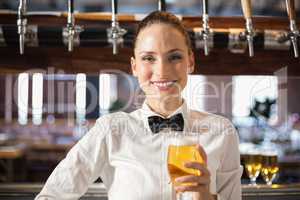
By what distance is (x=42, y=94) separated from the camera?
6.93ft

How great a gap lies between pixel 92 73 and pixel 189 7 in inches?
23.1

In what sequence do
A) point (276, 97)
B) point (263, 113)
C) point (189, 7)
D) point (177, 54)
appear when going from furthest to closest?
point (263, 113)
point (276, 97)
point (189, 7)
point (177, 54)

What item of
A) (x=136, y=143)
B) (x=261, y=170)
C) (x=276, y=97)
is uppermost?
(x=276, y=97)

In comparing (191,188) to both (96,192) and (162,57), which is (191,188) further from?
(96,192)

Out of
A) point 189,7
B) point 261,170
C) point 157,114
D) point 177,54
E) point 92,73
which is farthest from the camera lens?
point 189,7

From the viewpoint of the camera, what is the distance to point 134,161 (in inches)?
54.4

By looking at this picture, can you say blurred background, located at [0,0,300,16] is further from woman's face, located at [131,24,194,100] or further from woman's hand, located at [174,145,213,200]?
woman's hand, located at [174,145,213,200]

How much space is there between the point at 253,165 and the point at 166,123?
1.89ft

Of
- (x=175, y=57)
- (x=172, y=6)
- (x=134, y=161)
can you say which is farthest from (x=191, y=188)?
(x=172, y=6)

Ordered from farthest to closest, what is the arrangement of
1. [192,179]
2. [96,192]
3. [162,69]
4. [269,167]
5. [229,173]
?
1. [269,167]
2. [96,192]
3. [229,173]
4. [162,69]
5. [192,179]

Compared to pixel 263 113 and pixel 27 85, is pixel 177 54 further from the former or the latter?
pixel 263 113

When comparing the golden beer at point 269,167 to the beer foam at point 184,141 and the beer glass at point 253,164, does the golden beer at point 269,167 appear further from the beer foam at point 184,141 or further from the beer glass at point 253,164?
the beer foam at point 184,141

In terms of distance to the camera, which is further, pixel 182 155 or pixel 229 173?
pixel 229 173

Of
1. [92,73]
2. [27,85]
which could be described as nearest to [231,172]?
[92,73]
